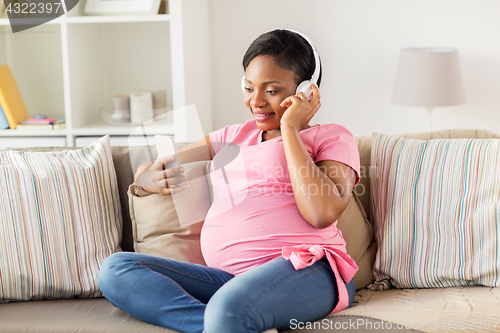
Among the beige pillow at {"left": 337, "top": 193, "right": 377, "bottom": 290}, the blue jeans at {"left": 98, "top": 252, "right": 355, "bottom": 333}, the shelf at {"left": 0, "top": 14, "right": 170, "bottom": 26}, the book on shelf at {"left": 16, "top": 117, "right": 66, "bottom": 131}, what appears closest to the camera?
the blue jeans at {"left": 98, "top": 252, "right": 355, "bottom": 333}

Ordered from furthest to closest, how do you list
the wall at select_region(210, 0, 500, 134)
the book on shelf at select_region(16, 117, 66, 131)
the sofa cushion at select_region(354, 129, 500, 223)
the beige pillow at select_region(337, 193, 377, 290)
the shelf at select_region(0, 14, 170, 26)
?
the wall at select_region(210, 0, 500, 134) < the book on shelf at select_region(16, 117, 66, 131) < the shelf at select_region(0, 14, 170, 26) < the sofa cushion at select_region(354, 129, 500, 223) < the beige pillow at select_region(337, 193, 377, 290)

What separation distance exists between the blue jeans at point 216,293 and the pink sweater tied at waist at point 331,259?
0.02 metres

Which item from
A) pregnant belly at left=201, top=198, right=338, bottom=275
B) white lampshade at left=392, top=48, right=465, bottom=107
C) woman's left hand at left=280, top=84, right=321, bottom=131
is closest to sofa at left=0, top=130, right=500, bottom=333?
pregnant belly at left=201, top=198, right=338, bottom=275

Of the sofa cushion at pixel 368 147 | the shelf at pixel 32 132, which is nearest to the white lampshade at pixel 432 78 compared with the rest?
A: the sofa cushion at pixel 368 147

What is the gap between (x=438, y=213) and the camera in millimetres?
1271

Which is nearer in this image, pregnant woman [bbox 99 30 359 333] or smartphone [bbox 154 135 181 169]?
pregnant woman [bbox 99 30 359 333]

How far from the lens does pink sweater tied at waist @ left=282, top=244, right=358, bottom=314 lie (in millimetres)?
1066

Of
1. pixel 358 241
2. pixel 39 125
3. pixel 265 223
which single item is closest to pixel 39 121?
pixel 39 125

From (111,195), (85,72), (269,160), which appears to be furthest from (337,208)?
(85,72)

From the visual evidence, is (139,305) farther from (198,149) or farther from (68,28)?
(68,28)

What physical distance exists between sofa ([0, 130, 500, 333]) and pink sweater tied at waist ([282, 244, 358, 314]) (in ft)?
0.13

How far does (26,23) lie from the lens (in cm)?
217

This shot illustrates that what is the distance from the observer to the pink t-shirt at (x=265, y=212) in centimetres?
112

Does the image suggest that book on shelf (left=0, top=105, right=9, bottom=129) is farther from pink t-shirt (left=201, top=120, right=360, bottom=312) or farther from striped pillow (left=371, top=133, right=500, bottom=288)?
striped pillow (left=371, top=133, right=500, bottom=288)
